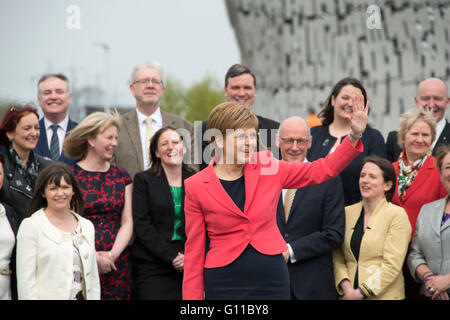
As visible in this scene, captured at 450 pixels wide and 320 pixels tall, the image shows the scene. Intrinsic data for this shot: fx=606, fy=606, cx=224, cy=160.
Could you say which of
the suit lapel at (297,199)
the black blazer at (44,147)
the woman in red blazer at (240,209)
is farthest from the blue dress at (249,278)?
the black blazer at (44,147)

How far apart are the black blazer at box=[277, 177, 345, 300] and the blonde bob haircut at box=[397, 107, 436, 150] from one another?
3.00ft

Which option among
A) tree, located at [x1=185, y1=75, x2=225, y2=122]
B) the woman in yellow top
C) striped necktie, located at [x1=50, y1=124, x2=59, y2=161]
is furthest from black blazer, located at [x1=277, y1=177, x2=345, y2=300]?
tree, located at [x1=185, y1=75, x2=225, y2=122]

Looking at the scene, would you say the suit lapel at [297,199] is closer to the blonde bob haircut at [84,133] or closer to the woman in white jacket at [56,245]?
the woman in white jacket at [56,245]

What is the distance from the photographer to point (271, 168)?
3924mm

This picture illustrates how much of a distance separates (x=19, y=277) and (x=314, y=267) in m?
2.53

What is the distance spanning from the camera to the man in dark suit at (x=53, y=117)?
6344 mm

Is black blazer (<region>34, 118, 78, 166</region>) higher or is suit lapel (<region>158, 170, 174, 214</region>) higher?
black blazer (<region>34, 118, 78, 166</region>)

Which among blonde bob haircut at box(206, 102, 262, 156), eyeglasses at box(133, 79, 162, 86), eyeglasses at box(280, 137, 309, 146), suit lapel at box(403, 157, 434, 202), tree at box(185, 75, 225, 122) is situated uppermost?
tree at box(185, 75, 225, 122)

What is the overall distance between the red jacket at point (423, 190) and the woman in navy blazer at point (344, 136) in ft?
1.45

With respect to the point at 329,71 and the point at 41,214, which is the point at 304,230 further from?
the point at 329,71

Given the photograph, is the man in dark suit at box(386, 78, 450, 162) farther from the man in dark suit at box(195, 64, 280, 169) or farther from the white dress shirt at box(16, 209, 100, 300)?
the white dress shirt at box(16, 209, 100, 300)

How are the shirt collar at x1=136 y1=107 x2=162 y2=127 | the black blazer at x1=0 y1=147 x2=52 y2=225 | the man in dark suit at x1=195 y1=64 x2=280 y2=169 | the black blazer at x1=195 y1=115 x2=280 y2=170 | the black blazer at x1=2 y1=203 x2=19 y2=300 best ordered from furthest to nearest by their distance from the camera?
1. the shirt collar at x1=136 y1=107 x2=162 y2=127
2. the man in dark suit at x1=195 y1=64 x2=280 y2=169
3. the black blazer at x1=195 y1=115 x2=280 y2=170
4. the black blazer at x1=0 y1=147 x2=52 y2=225
5. the black blazer at x1=2 y1=203 x2=19 y2=300

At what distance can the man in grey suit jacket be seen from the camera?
632 centimetres

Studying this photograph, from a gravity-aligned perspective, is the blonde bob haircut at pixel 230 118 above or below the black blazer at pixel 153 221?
above
